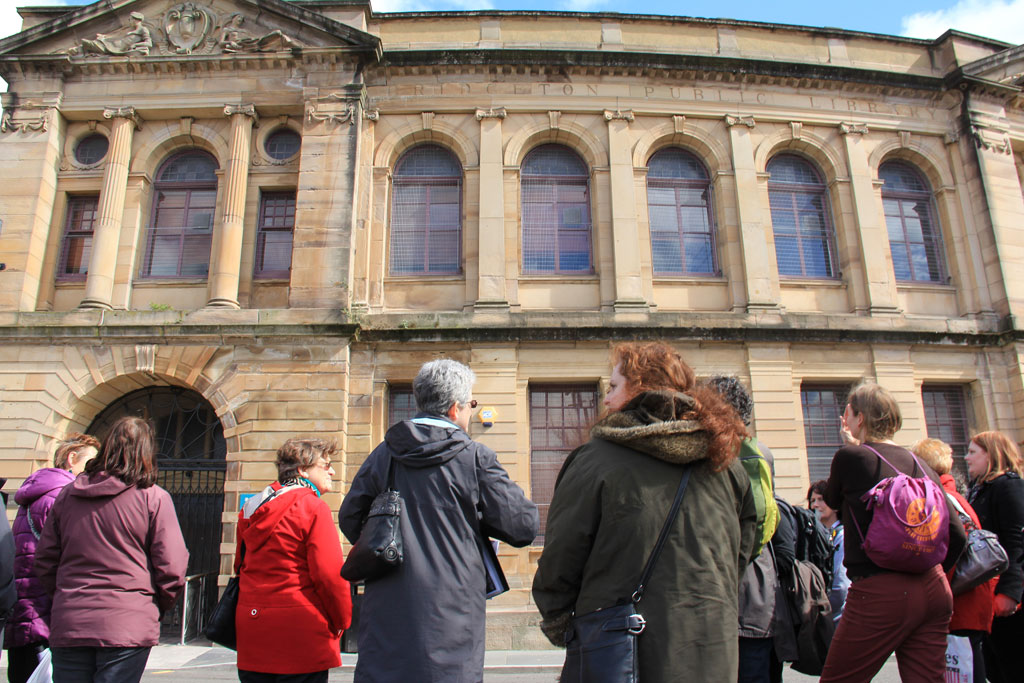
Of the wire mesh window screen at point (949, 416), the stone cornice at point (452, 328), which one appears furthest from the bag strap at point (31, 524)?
the wire mesh window screen at point (949, 416)

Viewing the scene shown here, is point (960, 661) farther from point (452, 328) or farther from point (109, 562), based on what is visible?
point (452, 328)

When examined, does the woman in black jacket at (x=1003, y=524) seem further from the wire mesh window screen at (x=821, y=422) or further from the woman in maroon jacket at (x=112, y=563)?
the wire mesh window screen at (x=821, y=422)

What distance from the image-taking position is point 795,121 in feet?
44.4

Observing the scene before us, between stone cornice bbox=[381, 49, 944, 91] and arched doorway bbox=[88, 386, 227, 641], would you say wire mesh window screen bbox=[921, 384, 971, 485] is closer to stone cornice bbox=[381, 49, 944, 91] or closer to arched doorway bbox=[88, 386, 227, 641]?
stone cornice bbox=[381, 49, 944, 91]

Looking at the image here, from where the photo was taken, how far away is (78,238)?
12.9 m

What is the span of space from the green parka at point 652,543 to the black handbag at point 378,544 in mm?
777

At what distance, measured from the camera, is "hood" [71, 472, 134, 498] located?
146 inches

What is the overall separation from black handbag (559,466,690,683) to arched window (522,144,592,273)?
10465mm

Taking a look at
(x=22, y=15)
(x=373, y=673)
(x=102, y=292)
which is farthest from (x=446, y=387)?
(x=22, y=15)

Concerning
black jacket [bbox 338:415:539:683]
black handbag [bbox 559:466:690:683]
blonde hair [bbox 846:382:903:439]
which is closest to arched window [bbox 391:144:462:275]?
blonde hair [bbox 846:382:903:439]

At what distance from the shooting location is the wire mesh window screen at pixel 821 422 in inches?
477

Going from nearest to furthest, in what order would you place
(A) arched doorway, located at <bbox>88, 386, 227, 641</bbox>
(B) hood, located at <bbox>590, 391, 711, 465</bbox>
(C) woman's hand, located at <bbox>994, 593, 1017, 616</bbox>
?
1. (B) hood, located at <bbox>590, 391, 711, 465</bbox>
2. (C) woman's hand, located at <bbox>994, 593, 1017, 616</bbox>
3. (A) arched doorway, located at <bbox>88, 386, 227, 641</bbox>

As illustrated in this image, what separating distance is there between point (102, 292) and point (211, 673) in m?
7.17

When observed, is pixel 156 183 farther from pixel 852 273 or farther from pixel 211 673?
pixel 852 273
